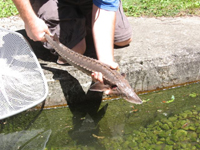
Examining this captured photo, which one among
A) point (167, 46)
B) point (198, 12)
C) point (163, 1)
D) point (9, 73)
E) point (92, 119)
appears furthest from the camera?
point (163, 1)

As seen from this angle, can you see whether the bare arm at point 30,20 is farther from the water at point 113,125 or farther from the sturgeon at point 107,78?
the water at point 113,125

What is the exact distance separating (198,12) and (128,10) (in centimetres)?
121

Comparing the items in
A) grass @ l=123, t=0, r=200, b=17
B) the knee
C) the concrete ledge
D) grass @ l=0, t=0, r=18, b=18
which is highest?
grass @ l=0, t=0, r=18, b=18

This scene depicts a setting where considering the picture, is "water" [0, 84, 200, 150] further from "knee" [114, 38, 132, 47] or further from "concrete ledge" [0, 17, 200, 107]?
"knee" [114, 38, 132, 47]

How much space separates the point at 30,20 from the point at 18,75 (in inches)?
29.8

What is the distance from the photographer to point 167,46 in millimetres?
3676

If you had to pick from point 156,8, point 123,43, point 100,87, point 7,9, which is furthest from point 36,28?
point 156,8

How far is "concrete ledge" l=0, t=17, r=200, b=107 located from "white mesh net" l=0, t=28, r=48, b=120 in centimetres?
18

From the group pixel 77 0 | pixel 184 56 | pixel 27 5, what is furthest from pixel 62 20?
pixel 184 56

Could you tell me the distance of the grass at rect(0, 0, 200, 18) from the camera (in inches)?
193

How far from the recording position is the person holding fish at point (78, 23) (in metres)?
2.87

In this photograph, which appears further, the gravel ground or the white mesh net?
the gravel ground

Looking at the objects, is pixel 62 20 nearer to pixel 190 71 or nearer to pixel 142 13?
pixel 190 71

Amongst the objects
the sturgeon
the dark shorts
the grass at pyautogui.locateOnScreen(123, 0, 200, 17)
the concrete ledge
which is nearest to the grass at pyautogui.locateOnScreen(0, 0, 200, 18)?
the grass at pyautogui.locateOnScreen(123, 0, 200, 17)
